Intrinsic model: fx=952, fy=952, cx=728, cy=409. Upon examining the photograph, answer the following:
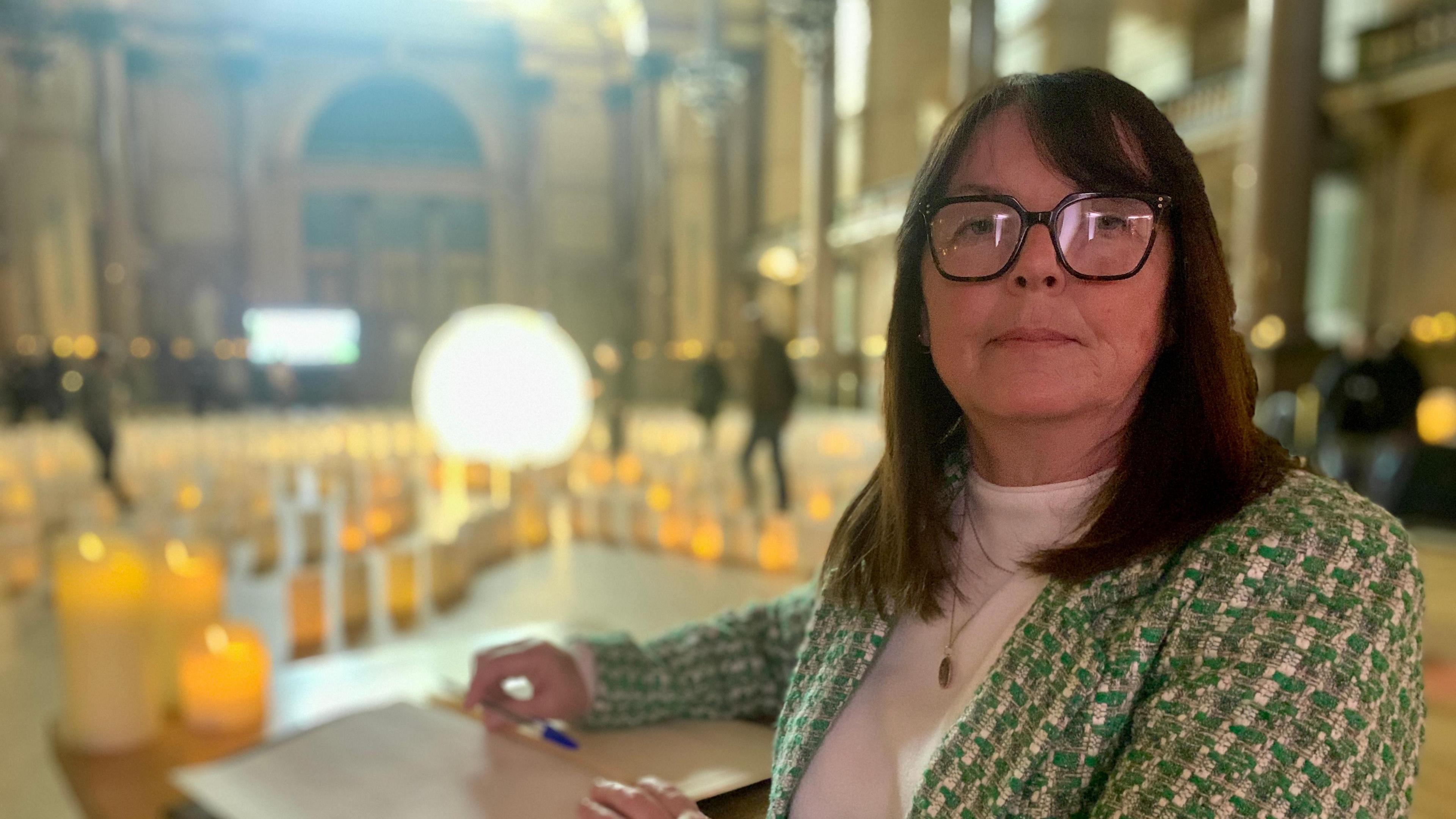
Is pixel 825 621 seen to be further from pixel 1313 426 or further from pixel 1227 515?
pixel 1313 426

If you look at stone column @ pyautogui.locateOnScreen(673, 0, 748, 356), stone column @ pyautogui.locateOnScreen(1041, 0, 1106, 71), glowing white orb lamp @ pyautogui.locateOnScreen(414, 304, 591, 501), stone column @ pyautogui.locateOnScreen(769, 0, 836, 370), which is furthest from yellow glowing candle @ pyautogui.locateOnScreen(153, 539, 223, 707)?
stone column @ pyautogui.locateOnScreen(673, 0, 748, 356)

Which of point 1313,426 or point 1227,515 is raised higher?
point 1227,515

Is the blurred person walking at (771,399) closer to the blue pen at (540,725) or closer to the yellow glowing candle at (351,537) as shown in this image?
the yellow glowing candle at (351,537)

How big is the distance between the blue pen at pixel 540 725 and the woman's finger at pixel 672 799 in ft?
1.04

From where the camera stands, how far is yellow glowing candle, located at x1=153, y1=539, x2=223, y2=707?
205 cm

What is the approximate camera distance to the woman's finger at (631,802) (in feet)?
3.67

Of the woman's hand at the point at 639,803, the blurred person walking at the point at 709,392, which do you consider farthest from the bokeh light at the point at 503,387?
the woman's hand at the point at 639,803

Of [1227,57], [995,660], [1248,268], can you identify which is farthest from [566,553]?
[1227,57]

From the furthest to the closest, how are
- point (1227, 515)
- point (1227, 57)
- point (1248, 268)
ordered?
point (1227, 57) < point (1248, 268) < point (1227, 515)

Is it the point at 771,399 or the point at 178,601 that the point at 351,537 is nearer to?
the point at 178,601

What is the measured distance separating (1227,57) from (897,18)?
6200mm

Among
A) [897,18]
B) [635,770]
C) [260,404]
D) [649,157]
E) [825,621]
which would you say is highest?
[897,18]

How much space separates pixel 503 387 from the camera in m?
6.38

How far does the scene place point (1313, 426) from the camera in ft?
26.3
